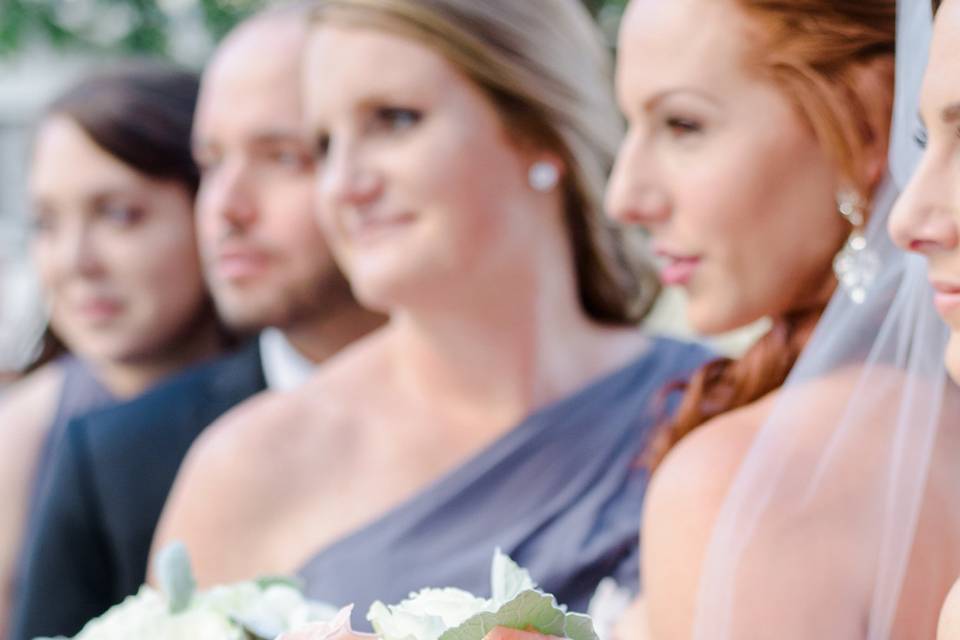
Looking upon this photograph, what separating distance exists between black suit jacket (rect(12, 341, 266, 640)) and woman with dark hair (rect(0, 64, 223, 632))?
230 mm

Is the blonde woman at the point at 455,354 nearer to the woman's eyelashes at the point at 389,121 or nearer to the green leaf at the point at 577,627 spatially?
the woman's eyelashes at the point at 389,121

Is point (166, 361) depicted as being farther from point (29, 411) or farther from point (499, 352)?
point (499, 352)

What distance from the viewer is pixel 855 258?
1.34 meters

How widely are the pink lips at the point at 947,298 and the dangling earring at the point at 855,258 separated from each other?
213 mm

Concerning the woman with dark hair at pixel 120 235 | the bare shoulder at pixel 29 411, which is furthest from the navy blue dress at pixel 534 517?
the bare shoulder at pixel 29 411

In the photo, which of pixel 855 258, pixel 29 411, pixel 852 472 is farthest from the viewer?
pixel 29 411

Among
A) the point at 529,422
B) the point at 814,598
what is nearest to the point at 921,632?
the point at 814,598

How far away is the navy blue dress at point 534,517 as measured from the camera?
6.22ft

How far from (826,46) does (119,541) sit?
1682 millimetres

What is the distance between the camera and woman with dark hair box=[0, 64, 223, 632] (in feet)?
9.20

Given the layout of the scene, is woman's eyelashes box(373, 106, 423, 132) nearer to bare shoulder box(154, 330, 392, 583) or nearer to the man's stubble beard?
bare shoulder box(154, 330, 392, 583)

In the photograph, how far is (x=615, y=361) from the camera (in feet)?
7.43

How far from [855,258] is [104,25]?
560 centimetres

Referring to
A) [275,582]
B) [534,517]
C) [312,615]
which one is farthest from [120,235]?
[312,615]
